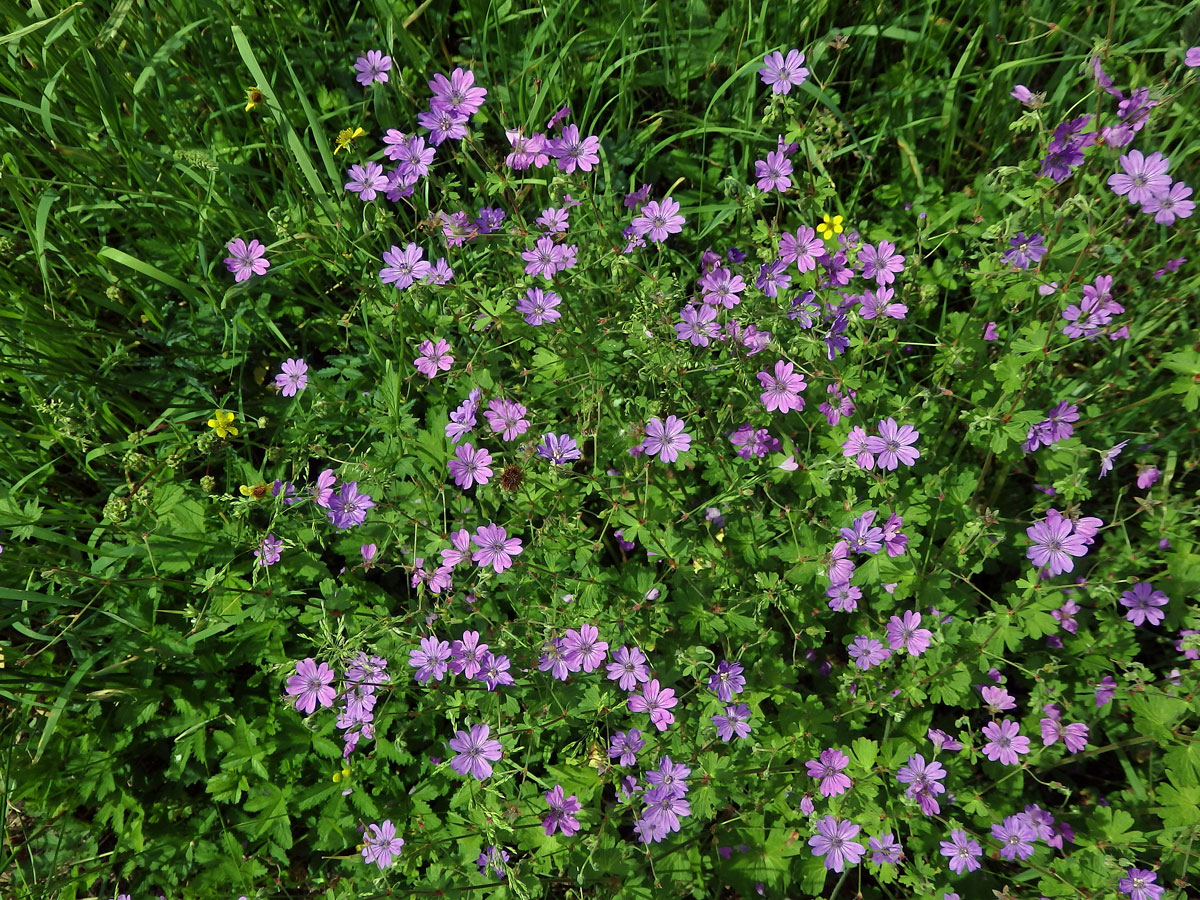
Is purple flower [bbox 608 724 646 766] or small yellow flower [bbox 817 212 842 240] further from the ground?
small yellow flower [bbox 817 212 842 240]

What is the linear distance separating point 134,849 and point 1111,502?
4.70m

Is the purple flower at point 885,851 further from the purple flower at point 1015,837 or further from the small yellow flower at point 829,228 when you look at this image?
the small yellow flower at point 829,228

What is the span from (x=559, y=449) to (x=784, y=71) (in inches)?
75.6

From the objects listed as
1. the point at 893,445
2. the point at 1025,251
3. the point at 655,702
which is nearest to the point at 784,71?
the point at 1025,251

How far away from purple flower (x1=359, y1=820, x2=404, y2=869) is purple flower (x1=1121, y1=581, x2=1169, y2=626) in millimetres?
3083

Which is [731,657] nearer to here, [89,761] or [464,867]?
[464,867]

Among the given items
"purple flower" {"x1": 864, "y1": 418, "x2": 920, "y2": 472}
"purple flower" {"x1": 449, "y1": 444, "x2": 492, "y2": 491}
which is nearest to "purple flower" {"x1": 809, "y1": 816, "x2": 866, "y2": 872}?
"purple flower" {"x1": 864, "y1": 418, "x2": 920, "y2": 472}

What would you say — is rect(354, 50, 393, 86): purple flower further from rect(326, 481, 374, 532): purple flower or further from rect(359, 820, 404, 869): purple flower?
rect(359, 820, 404, 869): purple flower

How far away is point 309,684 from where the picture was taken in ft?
10.4

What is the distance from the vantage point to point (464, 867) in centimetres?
334

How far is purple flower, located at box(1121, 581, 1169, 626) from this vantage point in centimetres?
335

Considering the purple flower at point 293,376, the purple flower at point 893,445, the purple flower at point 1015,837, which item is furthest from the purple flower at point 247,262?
the purple flower at point 1015,837

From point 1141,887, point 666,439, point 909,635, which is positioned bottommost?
point 1141,887

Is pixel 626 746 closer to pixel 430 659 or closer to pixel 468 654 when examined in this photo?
pixel 468 654
